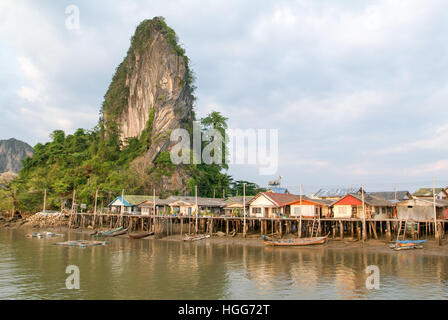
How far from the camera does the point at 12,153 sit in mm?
135875

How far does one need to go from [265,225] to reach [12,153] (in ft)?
434

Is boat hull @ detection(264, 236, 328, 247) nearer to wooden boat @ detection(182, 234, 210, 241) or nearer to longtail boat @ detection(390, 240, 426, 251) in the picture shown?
longtail boat @ detection(390, 240, 426, 251)

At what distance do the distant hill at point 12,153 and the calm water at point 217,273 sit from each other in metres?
116

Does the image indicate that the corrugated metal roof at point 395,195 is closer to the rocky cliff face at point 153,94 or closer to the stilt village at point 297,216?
the stilt village at point 297,216

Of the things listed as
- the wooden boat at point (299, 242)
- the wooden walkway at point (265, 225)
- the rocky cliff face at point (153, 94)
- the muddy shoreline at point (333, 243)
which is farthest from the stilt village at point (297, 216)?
the rocky cliff face at point (153, 94)

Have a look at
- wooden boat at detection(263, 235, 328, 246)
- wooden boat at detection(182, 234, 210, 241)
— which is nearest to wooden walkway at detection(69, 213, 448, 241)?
wooden boat at detection(182, 234, 210, 241)

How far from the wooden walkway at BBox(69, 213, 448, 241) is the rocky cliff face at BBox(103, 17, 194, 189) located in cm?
1507

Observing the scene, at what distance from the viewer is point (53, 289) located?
18766mm

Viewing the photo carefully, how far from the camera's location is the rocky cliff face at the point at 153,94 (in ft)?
235

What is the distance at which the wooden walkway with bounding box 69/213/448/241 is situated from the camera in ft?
116

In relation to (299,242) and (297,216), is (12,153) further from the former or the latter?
(299,242)
